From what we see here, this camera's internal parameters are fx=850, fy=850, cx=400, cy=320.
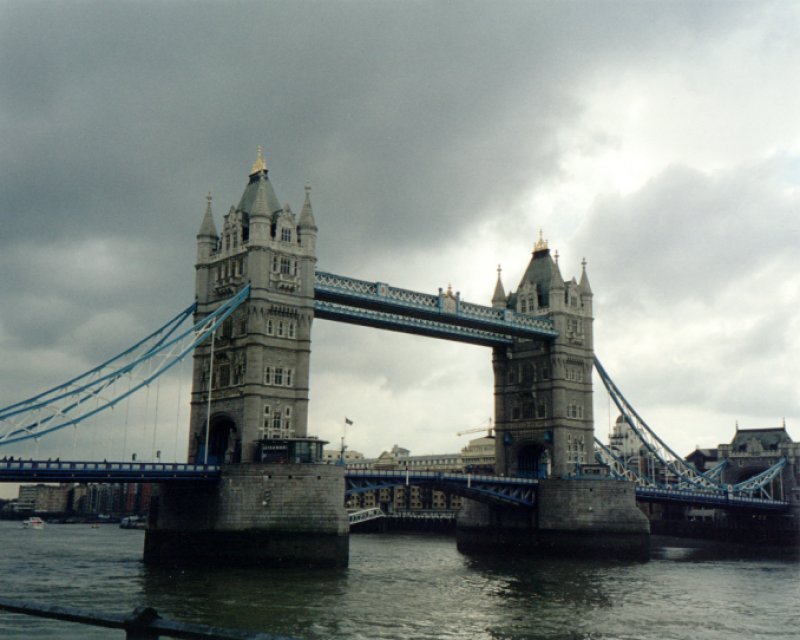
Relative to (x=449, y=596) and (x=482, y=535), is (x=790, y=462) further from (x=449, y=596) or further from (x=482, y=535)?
(x=449, y=596)

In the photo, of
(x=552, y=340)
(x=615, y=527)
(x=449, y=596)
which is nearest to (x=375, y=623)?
(x=449, y=596)

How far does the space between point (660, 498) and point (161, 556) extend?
55.7 m

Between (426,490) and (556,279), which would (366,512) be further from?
(426,490)

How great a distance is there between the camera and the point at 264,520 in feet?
190

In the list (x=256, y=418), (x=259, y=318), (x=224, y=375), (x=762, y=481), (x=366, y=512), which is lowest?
(x=366, y=512)

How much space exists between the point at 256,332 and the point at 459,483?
2407 centimetres

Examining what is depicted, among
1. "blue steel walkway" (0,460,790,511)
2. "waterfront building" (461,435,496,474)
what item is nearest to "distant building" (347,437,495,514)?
"waterfront building" (461,435,496,474)

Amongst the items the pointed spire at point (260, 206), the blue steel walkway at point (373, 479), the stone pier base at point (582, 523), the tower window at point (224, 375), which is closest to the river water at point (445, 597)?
the blue steel walkway at point (373, 479)

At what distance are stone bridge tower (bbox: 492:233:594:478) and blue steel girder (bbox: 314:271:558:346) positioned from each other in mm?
2695

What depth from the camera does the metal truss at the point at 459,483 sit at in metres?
68.1

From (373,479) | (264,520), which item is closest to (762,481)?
(373,479)

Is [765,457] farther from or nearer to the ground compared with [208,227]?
nearer to the ground

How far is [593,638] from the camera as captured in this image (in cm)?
3341

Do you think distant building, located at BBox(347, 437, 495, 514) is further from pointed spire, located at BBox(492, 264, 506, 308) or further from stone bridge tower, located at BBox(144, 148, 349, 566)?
stone bridge tower, located at BBox(144, 148, 349, 566)
